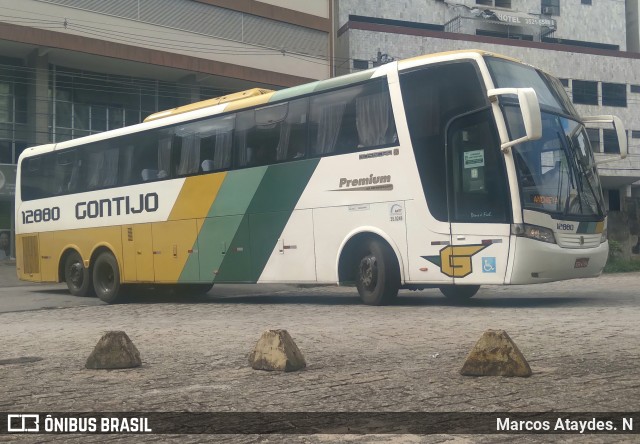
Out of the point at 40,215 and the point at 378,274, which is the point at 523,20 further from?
the point at 378,274

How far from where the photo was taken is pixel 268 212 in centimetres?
1342

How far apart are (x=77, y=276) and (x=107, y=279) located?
1201mm

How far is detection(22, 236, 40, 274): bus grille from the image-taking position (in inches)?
722

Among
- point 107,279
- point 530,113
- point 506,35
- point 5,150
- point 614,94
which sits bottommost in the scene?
point 107,279

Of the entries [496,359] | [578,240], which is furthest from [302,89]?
[496,359]

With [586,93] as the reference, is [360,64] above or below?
above

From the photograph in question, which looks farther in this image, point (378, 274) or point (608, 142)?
point (608, 142)

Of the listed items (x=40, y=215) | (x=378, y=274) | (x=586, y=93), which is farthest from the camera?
(x=586, y=93)

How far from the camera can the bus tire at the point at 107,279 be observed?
16.1 m

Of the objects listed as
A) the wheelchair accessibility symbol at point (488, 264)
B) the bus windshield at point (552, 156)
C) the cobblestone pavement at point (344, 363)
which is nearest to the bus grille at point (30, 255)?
the cobblestone pavement at point (344, 363)

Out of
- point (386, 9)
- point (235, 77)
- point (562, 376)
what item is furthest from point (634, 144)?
point (562, 376)

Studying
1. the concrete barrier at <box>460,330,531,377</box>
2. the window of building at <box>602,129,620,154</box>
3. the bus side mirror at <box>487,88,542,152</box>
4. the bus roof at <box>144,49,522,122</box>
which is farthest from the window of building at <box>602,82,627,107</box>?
the concrete barrier at <box>460,330,531,377</box>

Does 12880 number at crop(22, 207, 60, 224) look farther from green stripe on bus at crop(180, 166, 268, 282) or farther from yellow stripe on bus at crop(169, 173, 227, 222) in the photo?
green stripe on bus at crop(180, 166, 268, 282)

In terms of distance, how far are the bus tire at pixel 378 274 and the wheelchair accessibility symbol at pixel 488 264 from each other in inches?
58.9
